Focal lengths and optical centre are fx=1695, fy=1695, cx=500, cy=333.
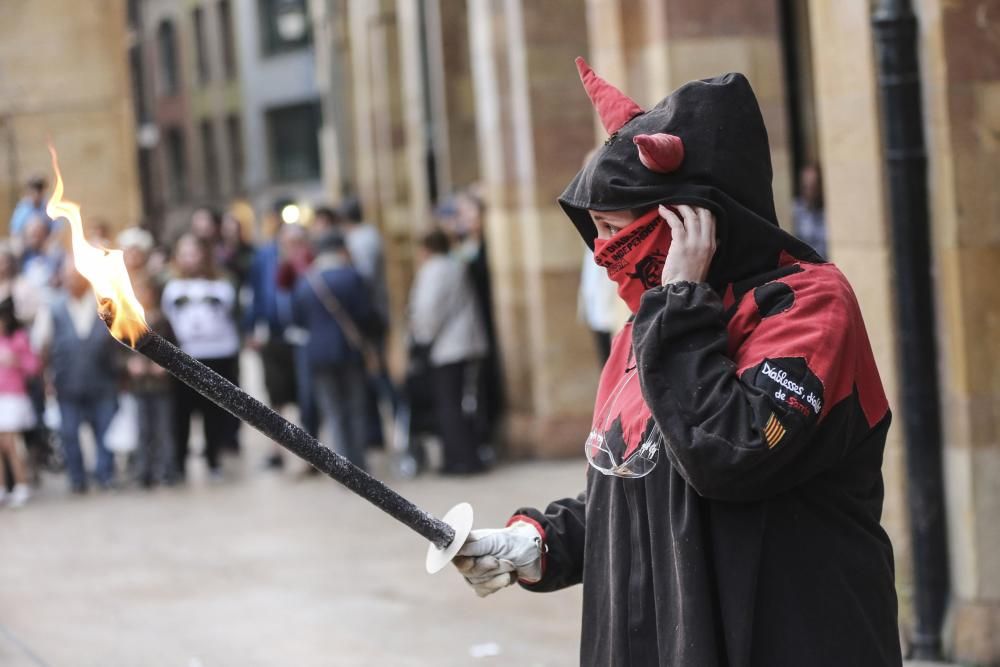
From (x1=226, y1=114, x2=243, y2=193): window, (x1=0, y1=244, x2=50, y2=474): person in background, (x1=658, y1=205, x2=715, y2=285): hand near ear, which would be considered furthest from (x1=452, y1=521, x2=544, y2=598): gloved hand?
(x1=226, y1=114, x2=243, y2=193): window

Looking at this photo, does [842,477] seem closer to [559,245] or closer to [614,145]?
[614,145]

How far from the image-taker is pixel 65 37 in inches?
630

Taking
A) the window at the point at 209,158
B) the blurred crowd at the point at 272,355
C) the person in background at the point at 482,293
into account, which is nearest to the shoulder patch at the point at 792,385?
the blurred crowd at the point at 272,355

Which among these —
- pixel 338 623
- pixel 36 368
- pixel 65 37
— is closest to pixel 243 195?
pixel 65 37

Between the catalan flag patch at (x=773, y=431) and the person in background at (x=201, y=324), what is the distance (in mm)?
9800

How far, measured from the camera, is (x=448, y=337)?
11.6 m

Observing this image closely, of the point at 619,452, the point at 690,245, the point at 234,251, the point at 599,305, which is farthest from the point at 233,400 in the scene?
the point at 234,251

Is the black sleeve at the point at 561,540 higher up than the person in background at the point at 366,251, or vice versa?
the person in background at the point at 366,251

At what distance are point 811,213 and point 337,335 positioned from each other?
3426 mm

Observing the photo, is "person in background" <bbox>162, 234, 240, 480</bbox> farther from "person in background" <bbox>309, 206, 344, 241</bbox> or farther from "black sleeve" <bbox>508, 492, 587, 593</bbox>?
"black sleeve" <bbox>508, 492, 587, 593</bbox>

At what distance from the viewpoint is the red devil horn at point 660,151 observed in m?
2.74

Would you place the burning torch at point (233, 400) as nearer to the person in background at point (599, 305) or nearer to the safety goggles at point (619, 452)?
the safety goggles at point (619, 452)

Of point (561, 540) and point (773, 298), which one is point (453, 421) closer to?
point (561, 540)

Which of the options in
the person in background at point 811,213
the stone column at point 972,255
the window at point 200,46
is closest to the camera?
the stone column at point 972,255
